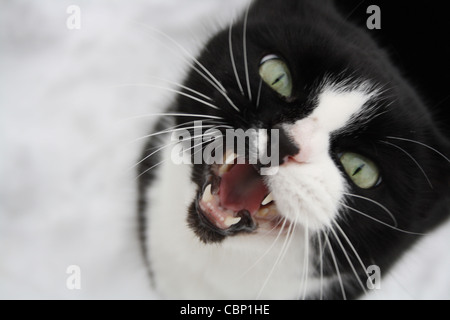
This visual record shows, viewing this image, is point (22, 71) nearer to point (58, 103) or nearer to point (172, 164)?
point (58, 103)

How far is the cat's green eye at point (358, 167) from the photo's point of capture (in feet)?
2.73

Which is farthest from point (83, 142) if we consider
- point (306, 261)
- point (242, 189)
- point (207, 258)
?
point (306, 261)

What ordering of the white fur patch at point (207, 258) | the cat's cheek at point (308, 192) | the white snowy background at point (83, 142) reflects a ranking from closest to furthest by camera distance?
the cat's cheek at point (308, 192)
the white fur patch at point (207, 258)
the white snowy background at point (83, 142)

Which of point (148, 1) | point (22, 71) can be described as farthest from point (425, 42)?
point (22, 71)

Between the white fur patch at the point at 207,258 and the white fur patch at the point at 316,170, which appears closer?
the white fur patch at the point at 316,170

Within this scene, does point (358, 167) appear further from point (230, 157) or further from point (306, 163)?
point (230, 157)

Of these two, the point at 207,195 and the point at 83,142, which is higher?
the point at 83,142

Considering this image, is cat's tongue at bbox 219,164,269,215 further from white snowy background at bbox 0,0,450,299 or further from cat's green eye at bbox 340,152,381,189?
white snowy background at bbox 0,0,450,299

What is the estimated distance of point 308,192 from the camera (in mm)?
768

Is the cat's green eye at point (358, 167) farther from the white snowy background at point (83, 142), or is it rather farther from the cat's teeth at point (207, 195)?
the white snowy background at point (83, 142)

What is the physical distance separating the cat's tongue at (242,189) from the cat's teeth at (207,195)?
2 centimetres

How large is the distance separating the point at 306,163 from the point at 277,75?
18 cm

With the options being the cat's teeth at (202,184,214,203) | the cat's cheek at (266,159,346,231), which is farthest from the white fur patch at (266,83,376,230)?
the cat's teeth at (202,184,214,203)

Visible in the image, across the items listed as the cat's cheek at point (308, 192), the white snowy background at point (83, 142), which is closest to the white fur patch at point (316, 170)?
the cat's cheek at point (308, 192)
